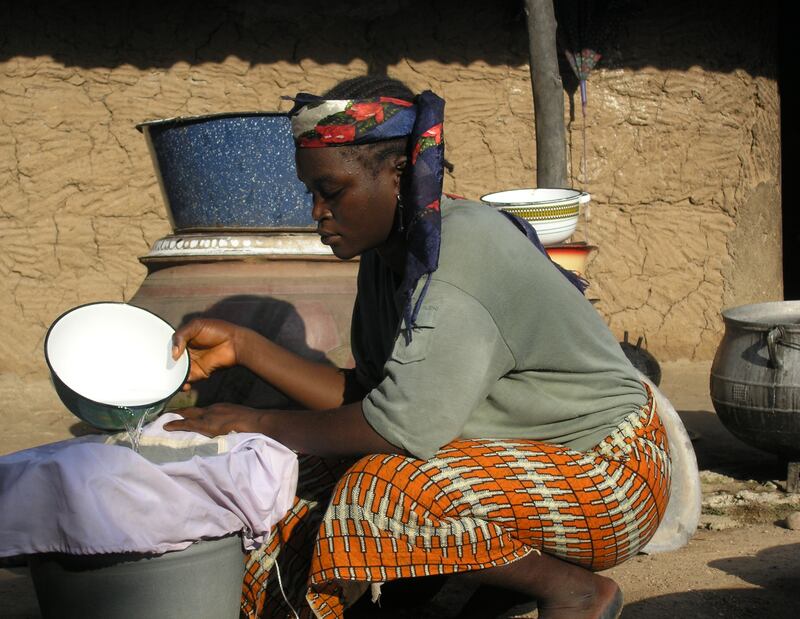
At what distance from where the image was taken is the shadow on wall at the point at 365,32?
5.24 meters

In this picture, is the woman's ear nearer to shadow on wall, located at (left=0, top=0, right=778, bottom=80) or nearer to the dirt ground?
the dirt ground

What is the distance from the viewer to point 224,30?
5320 mm

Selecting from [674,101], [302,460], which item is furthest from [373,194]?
[674,101]

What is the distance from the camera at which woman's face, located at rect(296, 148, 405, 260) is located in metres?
2.01

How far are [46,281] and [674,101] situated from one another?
3788mm

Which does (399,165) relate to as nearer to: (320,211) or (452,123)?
(320,211)

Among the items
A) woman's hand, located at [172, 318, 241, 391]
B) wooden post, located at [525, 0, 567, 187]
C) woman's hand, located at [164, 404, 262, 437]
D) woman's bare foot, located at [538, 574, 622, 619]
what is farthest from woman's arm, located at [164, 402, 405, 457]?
wooden post, located at [525, 0, 567, 187]

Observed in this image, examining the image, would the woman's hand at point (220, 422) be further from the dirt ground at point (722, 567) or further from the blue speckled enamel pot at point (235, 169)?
the blue speckled enamel pot at point (235, 169)

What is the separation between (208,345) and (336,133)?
619mm

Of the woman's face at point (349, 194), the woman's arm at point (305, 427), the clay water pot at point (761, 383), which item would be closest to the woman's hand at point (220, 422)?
the woman's arm at point (305, 427)

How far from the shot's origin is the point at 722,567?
276 centimetres

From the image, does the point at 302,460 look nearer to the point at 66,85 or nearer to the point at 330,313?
the point at 330,313

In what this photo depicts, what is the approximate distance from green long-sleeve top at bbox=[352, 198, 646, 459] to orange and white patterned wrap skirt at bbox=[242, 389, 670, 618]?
0.21 ft

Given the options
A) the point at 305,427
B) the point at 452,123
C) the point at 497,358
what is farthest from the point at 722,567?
the point at 452,123
